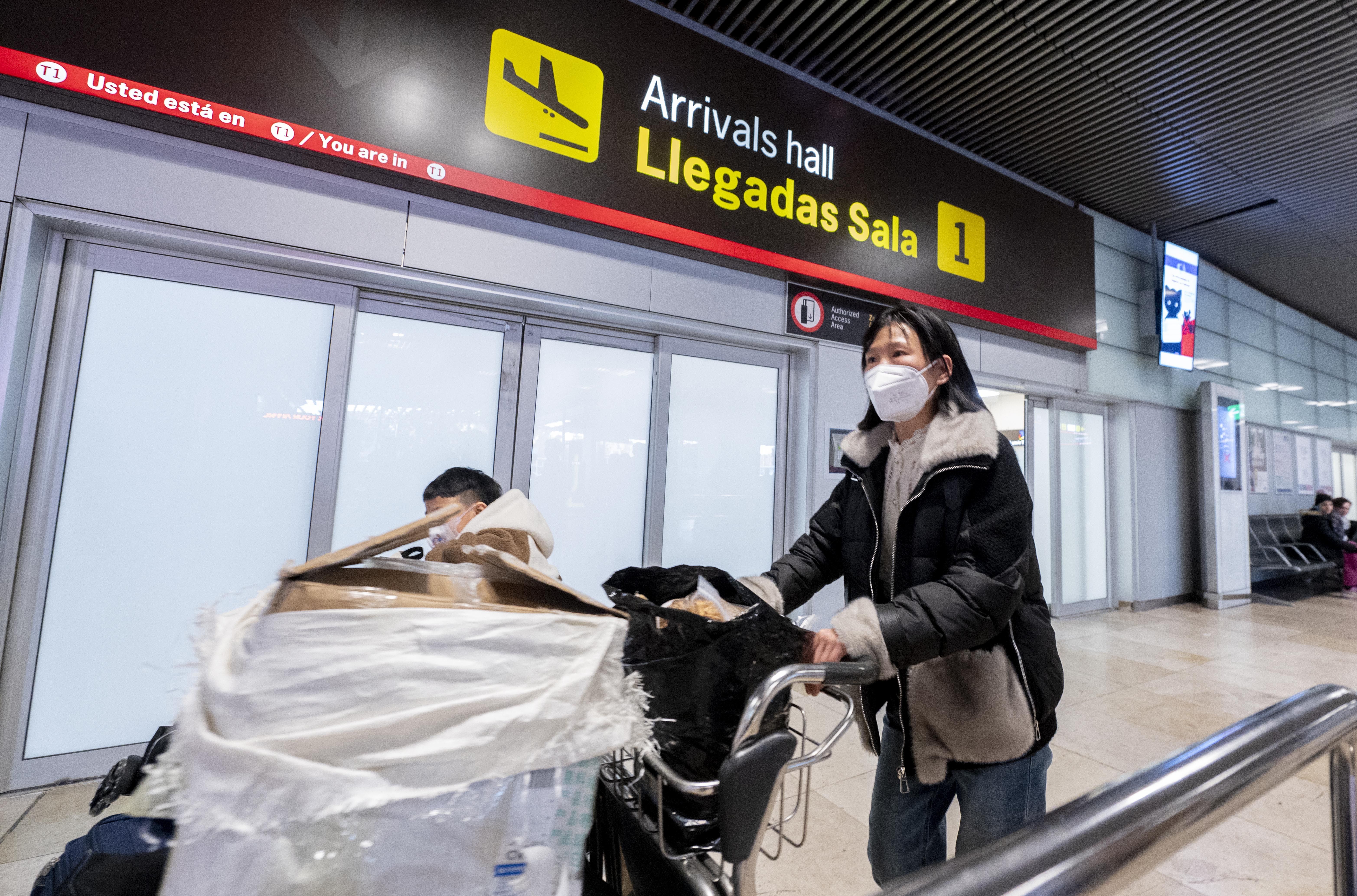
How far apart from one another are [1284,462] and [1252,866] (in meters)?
10.9

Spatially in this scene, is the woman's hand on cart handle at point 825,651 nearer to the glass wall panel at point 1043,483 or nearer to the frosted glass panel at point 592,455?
the frosted glass panel at point 592,455

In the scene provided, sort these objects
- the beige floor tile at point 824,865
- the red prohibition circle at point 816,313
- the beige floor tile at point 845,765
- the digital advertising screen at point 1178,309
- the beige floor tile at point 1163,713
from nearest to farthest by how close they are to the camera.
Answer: the beige floor tile at point 824,865 → the beige floor tile at point 845,765 → the beige floor tile at point 1163,713 → the red prohibition circle at point 816,313 → the digital advertising screen at point 1178,309

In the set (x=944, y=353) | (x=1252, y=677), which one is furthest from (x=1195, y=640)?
(x=944, y=353)

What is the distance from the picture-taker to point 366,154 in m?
2.90

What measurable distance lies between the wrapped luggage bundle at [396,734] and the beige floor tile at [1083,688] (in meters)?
4.15

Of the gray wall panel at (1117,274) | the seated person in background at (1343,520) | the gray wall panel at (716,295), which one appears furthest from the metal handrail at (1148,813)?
the seated person in background at (1343,520)

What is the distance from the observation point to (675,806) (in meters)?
0.98

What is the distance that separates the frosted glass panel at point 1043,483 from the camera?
6.34 meters

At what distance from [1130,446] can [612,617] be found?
26.9 ft

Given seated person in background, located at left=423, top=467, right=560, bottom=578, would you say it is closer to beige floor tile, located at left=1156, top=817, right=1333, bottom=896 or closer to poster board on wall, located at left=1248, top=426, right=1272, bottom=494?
beige floor tile, located at left=1156, top=817, right=1333, bottom=896

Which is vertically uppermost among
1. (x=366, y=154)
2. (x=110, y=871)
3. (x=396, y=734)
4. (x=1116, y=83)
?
(x=1116, y=83)

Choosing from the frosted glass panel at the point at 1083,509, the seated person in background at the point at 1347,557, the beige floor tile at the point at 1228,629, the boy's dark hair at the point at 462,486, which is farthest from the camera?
the seated person in background at the point at 1347,557

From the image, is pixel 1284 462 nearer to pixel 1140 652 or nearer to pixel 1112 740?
pixel 1140 652

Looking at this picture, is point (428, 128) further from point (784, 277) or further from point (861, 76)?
point (861, 76)
